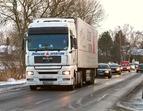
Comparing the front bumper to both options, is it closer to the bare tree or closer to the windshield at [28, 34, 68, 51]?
the windshield at [28, 34, 68, 51]

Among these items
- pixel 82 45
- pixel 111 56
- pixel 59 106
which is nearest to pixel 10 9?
pixel 82 45

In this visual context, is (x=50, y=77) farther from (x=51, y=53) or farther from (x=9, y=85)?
(x=9, y=85)

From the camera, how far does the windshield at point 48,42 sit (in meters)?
27.9

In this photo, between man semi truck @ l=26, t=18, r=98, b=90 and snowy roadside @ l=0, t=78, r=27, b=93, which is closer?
man semi truck @ l=26, t=18, r=98, b=90

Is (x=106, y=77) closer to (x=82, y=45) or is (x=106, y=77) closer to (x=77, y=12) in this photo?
(x=77, y=12)

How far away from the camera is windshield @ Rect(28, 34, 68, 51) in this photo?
2788 cm

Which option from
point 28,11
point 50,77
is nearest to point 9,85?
point 50,77

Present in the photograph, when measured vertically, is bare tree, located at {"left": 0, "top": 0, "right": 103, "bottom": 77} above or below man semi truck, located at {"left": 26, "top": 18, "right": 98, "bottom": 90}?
above

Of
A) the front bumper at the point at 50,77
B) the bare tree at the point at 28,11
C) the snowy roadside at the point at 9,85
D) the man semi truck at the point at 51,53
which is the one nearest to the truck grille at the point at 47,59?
the man semi truck at the point at 51,53

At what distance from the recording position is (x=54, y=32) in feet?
92.6

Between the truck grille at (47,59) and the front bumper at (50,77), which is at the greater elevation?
the truck grille at (47,59)

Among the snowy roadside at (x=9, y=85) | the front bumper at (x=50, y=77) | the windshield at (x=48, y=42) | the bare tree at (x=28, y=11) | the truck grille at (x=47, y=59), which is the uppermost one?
the bare tree at (x=28, y=11)

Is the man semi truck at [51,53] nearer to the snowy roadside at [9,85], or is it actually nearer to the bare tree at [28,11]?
the snowy roadside at [9,85]

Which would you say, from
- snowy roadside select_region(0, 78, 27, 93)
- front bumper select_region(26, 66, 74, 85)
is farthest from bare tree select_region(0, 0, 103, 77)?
front bumper select_region(26, 66, 74, 85)
